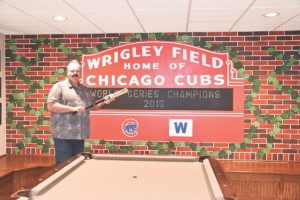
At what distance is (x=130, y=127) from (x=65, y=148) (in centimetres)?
126

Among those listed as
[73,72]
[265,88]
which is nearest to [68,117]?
[73,72]

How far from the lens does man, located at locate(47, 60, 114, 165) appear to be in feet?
14.0

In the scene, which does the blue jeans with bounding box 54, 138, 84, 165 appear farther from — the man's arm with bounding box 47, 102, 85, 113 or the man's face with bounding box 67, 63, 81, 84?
the man's face with bounding box 67, 63, 81, 84

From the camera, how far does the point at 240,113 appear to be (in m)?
5.16

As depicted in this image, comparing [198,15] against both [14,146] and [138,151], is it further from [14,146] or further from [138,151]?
[14,146]

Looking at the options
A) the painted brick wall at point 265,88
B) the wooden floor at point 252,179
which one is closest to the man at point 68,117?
the wooden floor at point 252,179

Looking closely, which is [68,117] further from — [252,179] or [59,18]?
[252,179]

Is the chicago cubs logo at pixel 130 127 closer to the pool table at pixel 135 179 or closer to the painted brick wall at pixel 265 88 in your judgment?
the painted brick wall at pixel 265 88

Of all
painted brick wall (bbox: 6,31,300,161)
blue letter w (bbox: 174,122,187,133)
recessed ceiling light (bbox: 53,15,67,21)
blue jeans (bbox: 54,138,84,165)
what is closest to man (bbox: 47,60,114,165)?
blue jeans (bbox: 54,138,84,165)

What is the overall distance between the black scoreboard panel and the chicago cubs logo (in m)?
0.19

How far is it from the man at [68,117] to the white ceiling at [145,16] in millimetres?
684

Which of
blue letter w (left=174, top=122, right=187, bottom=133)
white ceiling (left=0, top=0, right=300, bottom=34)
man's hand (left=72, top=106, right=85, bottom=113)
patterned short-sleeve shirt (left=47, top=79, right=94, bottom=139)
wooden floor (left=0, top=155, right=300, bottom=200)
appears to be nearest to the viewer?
white ceiling (left=0, top=0, right=300, bottom=34)

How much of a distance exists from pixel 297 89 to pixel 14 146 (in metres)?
4.27

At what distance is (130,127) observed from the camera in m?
5.33
